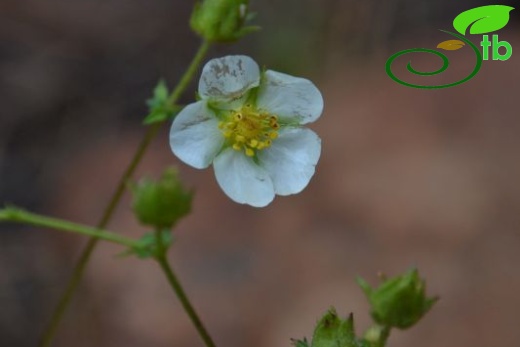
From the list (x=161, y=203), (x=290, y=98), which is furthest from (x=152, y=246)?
(x=290, y=98)

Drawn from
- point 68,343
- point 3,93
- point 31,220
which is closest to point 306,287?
point 68,343

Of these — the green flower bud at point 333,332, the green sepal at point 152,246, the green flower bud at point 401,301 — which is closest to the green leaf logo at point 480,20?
the green flower bud at point 401,301

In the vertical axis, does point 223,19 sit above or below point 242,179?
above

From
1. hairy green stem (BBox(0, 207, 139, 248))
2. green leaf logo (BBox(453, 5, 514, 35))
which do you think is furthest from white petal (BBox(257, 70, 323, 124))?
green leaf logo (BBox(453, 5, 514, 35))

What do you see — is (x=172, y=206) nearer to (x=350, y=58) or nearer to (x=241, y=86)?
(x=241, y=86)

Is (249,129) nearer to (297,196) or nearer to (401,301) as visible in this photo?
(401,301)
